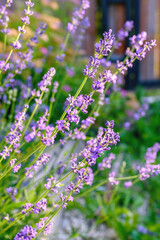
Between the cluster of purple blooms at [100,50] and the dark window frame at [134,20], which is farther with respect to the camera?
the dark window frame at [134,20]

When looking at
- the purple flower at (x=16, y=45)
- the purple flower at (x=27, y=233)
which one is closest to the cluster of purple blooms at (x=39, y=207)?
the purple flower at (x=27, y=233)

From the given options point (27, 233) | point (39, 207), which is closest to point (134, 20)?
point (39, 207)

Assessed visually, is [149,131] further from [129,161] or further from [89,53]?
[89,53]

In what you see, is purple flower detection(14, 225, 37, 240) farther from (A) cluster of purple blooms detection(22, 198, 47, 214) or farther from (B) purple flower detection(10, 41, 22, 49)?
(B) purple flower detection(10, 41, 22, 49)

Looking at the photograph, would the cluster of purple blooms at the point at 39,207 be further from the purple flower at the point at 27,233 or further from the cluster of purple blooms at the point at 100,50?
the cluster of purple blooms at the point at 100,50

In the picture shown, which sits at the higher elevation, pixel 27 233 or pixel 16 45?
pixel 16 45

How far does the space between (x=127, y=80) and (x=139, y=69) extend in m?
0.33

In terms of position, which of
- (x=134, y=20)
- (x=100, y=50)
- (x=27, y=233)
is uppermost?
(x=134, y=20)

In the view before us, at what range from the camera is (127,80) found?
5863mm

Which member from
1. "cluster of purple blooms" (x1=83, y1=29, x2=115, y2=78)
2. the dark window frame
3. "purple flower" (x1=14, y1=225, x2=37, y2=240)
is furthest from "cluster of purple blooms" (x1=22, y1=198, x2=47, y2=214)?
the dark window frame

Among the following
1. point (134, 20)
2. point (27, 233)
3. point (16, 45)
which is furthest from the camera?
point (134, 20)

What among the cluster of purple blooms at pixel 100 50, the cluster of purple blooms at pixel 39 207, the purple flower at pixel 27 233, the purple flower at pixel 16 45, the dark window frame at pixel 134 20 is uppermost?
the dark window frame at pixel 134 20

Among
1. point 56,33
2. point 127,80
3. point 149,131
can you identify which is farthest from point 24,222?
point 127,80

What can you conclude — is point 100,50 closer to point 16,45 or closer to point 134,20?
point 16,45
